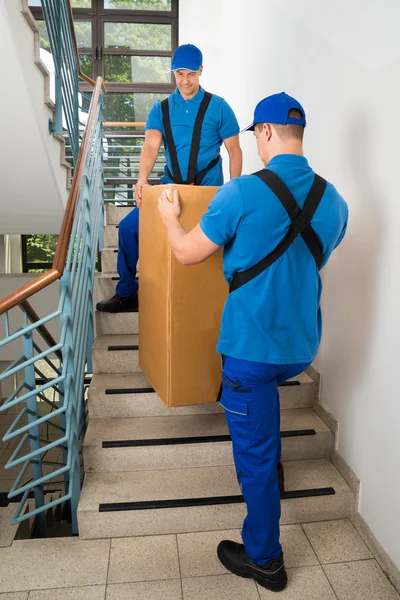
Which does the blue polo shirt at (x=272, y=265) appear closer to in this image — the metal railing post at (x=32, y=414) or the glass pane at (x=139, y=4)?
the metal railing post at (x=32, y=414)

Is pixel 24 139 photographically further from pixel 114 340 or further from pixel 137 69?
pixel 137 69

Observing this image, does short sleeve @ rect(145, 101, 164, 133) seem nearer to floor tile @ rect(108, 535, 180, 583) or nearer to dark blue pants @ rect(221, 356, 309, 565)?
dark blue pants @ rect(221, 356, 309, 565)

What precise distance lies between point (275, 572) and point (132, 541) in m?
0.62

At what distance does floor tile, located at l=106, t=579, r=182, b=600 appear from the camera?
1.81 m

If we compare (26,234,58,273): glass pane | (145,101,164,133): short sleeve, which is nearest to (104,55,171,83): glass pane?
(26,234,58,273): glass pane

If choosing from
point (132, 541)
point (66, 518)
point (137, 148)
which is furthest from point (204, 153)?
point (137, 148)

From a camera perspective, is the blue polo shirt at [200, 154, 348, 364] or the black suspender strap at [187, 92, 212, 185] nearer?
the blue polo shirt at [200, 154, 348, 364]

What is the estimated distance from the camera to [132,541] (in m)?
2.10

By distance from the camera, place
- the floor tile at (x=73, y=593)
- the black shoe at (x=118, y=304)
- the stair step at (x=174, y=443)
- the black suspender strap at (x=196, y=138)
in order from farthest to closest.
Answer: the black shoe at (x=118, y=304) → the black suspender strap at (x=196, y=138) → the stair step at (x=174, y=443) → the floor tile at (x=73, y=593)

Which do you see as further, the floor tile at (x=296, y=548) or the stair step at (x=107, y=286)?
the stair step at (x=107, y=286)

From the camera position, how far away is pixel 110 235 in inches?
151

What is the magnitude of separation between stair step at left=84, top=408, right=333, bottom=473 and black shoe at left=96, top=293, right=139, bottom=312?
0.75m

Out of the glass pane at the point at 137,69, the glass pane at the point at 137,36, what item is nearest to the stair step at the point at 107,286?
the glass pane at the point at 137,69

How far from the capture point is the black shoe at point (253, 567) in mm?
1803
